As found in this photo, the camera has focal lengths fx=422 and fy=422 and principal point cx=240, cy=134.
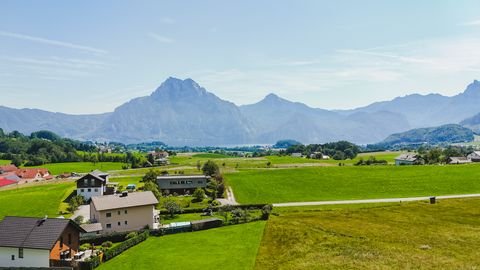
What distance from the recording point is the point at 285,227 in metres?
65.3

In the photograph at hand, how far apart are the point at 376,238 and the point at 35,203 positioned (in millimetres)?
70671

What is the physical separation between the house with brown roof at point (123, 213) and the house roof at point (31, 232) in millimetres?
16908

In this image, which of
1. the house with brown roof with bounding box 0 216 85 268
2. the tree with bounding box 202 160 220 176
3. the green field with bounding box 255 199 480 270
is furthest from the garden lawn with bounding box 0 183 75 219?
the green field with bounding box 255 199 480 270

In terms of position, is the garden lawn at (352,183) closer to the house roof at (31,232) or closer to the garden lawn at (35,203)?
the garden lawn at (35,203)

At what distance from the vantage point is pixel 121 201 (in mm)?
71938

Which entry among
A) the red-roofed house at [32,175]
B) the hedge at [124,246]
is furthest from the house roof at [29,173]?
the hedge at [124,246]

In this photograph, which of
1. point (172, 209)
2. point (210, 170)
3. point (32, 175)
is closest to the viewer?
point (172, 209)

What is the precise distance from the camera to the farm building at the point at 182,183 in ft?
359

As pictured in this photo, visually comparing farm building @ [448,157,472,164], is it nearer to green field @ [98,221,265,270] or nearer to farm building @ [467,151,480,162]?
farm building @ [467,151,480,162]

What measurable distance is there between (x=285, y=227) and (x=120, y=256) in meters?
25.1

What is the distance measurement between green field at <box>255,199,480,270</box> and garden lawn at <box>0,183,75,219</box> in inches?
1835

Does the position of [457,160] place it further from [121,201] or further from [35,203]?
[35,203]

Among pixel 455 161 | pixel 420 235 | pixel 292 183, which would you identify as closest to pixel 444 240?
pixel 420 235

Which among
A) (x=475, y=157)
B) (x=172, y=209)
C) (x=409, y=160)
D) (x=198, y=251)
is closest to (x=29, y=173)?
(x=172, y=209)
